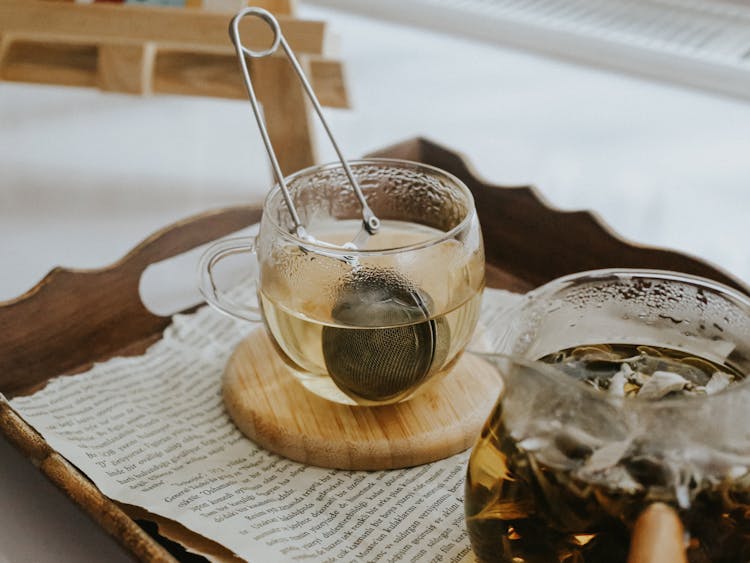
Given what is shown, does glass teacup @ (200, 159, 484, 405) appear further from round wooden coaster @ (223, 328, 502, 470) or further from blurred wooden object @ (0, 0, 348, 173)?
blurred wooden object @ (0, 0, 348, 173)

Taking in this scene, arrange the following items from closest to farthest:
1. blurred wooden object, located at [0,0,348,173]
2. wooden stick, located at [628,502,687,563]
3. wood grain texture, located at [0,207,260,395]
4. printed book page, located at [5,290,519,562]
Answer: wooden stick, located at [628,502,687,563], printed book page, located at [5,290,519,562], wood grain texture, located at [0,207,260,395], blurred wooden object, located at [0,0,348,173]

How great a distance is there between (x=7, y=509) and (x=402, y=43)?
710 mm

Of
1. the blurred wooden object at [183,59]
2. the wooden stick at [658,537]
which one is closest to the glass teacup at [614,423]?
the wooden stick at [658,537]

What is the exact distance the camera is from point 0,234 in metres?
0.68

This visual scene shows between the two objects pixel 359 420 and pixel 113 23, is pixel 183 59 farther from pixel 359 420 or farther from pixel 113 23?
pixel 359 420

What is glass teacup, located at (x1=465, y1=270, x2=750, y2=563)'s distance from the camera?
28 centimetres

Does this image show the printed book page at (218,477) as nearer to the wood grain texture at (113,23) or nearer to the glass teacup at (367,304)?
the glass teacup at (367,304)

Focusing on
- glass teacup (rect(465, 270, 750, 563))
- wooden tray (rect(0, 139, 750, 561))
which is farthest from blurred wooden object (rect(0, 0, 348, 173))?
glass teacup (rect(465, 270, 750, 563))

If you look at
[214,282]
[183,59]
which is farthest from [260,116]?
[183,59]

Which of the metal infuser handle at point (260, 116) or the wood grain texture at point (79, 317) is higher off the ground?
the metal infuser handle at point (260, 116)

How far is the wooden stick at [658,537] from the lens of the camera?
0.88 ft

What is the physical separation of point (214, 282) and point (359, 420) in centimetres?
9

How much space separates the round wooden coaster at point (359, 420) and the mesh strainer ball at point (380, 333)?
3 centimetres

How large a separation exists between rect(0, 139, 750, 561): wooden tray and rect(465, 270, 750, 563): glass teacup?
4.9 inches
